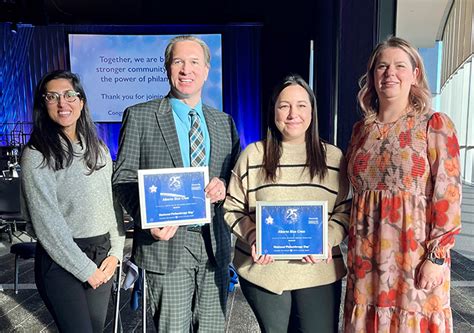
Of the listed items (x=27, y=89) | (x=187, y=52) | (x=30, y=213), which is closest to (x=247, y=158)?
(x=187, y=52)

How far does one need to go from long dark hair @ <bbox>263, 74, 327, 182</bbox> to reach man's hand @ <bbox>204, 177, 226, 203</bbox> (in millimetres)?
178

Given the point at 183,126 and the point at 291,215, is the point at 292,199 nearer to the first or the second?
the point at 291,215

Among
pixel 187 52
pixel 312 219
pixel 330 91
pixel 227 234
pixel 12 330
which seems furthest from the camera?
pixel 330 91

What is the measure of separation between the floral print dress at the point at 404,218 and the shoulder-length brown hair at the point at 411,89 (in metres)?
0.06

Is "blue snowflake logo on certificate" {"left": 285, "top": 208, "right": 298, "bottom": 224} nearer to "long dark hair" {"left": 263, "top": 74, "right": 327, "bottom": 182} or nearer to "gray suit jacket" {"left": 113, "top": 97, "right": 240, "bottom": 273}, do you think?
"long dark hair" {"left": 263, "top": 74, "right": 327, "bottom": 182}

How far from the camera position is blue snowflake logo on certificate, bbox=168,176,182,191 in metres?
1.48

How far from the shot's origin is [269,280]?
1532 mm

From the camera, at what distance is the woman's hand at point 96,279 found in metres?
1.55

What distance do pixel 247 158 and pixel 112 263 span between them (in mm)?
688

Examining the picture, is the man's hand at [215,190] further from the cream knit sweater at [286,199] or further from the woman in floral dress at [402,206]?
the woman in floral dress at [402,206]

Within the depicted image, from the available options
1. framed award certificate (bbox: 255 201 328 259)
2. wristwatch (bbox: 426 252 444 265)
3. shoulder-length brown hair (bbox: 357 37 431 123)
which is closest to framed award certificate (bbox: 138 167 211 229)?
framed award certificate (bbox: 255 201 328 259)

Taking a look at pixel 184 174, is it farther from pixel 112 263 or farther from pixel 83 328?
pixel 83 328

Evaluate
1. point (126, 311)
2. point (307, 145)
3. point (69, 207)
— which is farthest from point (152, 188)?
point (126, 311)

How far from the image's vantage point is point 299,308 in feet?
5.08
